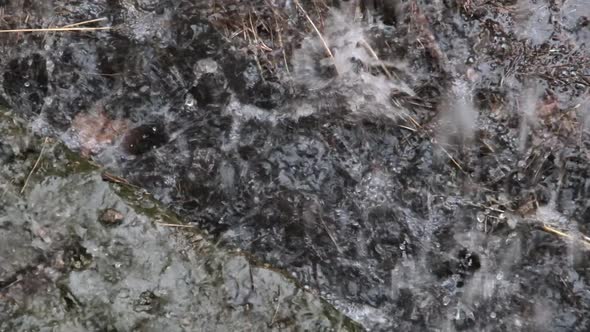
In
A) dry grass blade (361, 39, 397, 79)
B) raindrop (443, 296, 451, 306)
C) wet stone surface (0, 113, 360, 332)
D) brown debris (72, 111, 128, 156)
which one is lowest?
wet stone surface (0, 113, 360, 332)

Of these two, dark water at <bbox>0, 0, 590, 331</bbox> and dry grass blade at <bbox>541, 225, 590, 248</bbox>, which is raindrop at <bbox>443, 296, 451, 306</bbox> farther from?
dry grass blade at <bbox>541, 225, 590, 248</bbox>

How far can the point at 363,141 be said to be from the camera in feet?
10.6

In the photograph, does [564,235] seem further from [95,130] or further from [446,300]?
[95,130]

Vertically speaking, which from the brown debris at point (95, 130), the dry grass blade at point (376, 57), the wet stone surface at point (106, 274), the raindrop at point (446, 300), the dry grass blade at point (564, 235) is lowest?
the wet stone surface at point (106, 274)

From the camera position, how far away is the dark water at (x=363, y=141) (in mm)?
3166

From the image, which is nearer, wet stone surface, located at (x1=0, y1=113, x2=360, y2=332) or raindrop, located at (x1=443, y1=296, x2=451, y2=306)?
wet stone surface, located at (x1=0, y1=113, x2=360, y2=332)

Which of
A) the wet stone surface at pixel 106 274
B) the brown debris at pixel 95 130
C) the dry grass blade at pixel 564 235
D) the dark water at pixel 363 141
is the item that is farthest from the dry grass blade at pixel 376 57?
the brown debris at pixel 95 130

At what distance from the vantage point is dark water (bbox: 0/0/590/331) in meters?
3.17

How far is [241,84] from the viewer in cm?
323

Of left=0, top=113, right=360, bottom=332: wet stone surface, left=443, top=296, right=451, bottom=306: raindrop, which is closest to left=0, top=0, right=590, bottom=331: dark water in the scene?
left=443, top=296, right=451, bottom=306: raindrop

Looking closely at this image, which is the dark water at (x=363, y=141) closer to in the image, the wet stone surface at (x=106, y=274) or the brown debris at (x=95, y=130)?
the brown debris at (x=95, y=130)

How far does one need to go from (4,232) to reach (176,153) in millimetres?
1076

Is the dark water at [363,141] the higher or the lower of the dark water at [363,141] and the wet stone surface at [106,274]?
the higher

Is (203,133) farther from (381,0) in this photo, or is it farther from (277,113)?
(381,0)
